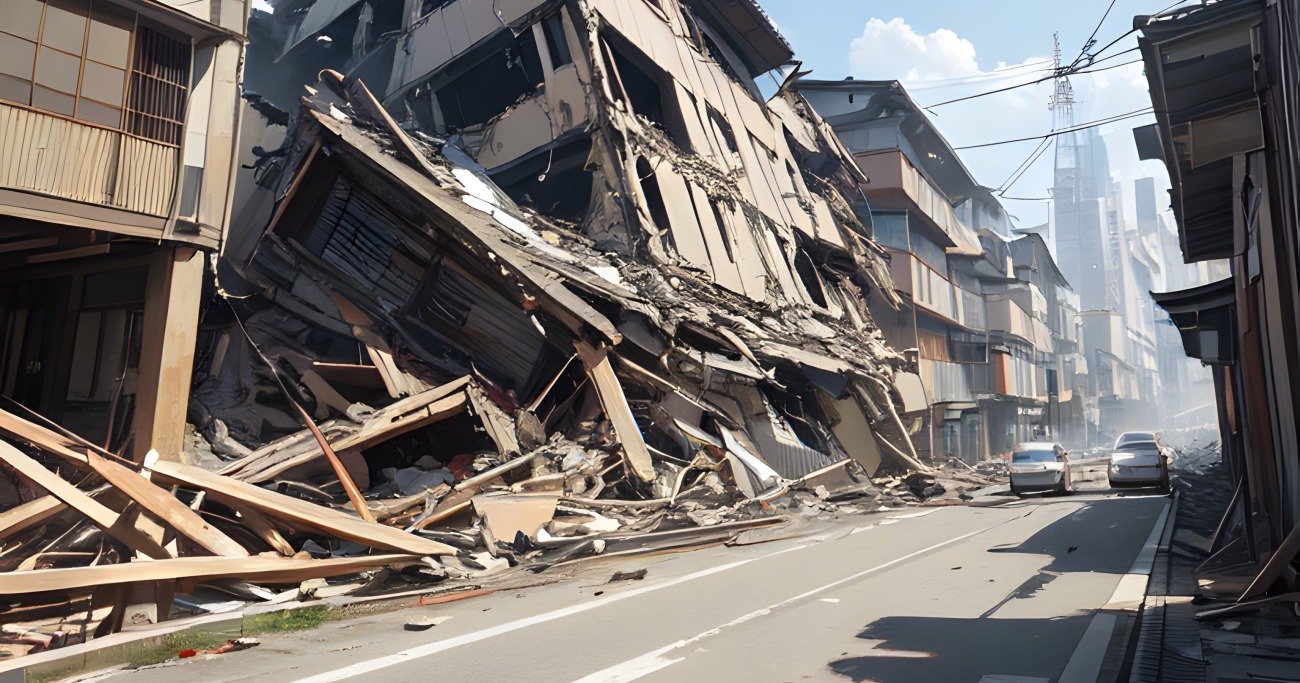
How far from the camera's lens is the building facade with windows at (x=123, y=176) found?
1041 centimetres

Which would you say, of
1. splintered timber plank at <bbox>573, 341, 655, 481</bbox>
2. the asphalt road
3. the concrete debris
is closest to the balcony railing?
splintered timber plank at <bbox>573, 341, 655, 481</bbox>

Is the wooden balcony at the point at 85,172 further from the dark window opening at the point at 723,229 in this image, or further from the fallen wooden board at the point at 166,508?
the dark window opening at the point at 723,229

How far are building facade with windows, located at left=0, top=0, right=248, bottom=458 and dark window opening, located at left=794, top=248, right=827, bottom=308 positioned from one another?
2077cm

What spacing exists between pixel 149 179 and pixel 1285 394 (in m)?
13.6

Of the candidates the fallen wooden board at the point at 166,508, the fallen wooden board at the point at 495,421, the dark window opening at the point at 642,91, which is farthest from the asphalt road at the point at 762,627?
the dark window opening at the point at 642,91

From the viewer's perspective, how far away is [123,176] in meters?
11.1

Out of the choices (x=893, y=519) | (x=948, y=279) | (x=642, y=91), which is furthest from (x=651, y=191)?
(x=948, y=279)

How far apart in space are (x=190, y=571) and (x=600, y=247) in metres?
14.3

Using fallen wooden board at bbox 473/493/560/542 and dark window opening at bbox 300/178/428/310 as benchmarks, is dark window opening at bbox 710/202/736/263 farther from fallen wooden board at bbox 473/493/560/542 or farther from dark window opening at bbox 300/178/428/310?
fallen wooden board at bbox 473/493/560/542

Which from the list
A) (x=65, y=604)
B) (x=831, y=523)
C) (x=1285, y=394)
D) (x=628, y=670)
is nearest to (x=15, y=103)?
(x=65, y=604)

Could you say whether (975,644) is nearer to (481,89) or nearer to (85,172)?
(85,172)

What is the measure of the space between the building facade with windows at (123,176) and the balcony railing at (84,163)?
1cm

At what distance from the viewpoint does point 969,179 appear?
177 ft

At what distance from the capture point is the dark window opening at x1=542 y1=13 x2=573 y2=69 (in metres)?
22.7
